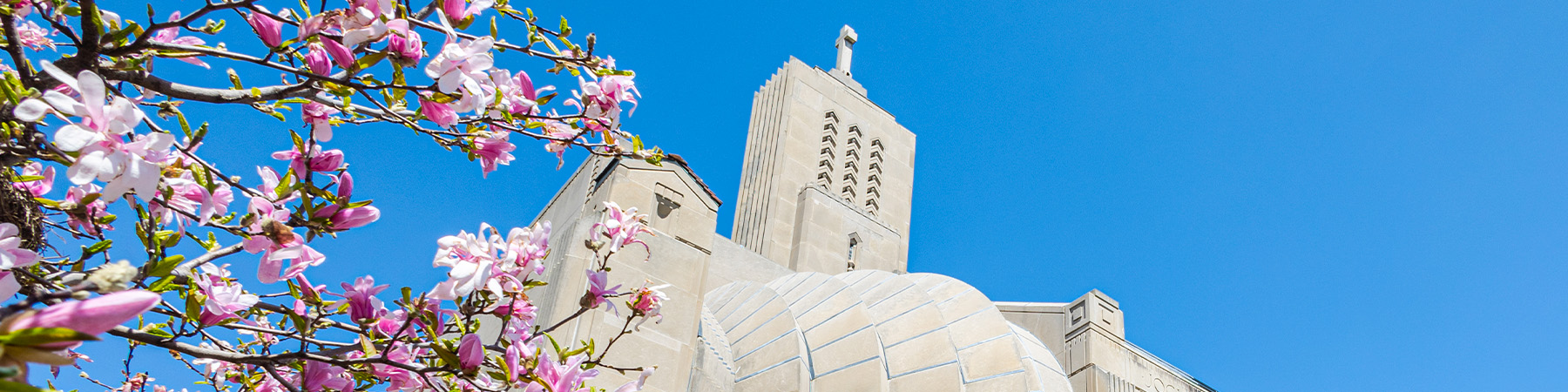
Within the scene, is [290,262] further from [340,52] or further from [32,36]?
[32,36]

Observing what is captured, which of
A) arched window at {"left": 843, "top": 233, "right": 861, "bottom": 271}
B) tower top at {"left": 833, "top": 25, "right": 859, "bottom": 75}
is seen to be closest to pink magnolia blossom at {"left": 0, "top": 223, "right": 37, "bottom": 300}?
arched window at {"left": 843, "top": 233, "right": 861, "bottom": 271}

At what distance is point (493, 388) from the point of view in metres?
3.70

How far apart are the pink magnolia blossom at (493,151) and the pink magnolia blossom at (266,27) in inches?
36.6

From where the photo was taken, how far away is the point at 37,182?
11.3ft

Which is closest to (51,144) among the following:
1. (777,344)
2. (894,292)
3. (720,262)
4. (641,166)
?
(641,166)

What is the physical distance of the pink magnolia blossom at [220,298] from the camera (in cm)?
312

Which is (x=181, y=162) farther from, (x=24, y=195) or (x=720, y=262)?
(x=720, y=262)

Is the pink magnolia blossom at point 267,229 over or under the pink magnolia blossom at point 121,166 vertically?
over

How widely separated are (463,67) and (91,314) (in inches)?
65.9

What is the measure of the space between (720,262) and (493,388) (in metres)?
12.2

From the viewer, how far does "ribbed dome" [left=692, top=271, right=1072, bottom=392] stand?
11094 millimetres

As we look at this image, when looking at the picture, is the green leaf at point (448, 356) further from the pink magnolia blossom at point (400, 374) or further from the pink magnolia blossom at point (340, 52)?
the pink magnolia blossom at point (340, 52)

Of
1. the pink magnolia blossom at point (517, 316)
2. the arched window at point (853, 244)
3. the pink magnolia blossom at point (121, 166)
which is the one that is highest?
the arched window at point (853, 244)

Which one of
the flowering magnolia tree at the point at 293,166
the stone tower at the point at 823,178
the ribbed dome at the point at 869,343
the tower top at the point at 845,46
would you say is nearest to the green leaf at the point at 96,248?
the flowering magnolia tree at the point at 293,166
